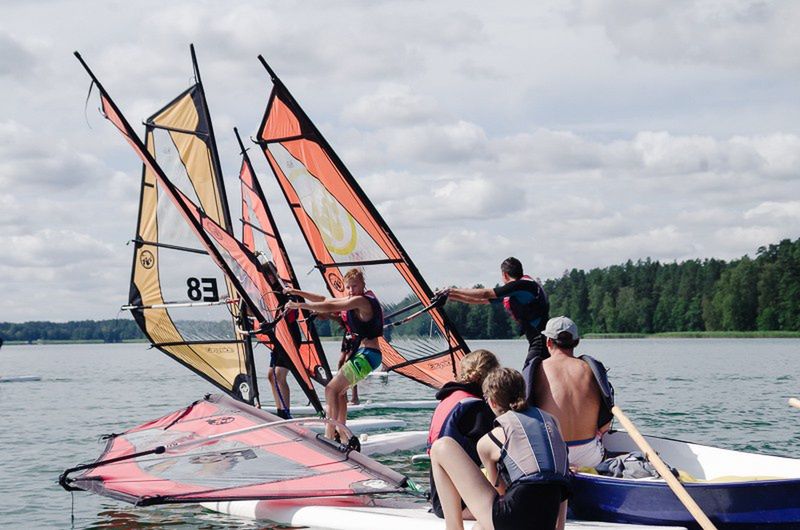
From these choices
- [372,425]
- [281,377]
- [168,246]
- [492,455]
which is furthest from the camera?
[372,425]

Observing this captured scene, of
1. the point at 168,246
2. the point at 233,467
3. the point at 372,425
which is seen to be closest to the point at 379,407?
the point at 372,425

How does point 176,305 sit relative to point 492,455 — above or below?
above

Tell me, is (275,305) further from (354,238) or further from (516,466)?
(516,466)

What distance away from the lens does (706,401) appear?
2000 centimetres

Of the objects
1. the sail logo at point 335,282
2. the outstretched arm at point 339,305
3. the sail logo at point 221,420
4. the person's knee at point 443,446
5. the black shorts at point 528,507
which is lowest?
the black shorts at point 528,507

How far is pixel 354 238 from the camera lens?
474 inches

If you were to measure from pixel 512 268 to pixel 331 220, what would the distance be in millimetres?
3632

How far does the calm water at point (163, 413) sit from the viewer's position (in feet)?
30.2

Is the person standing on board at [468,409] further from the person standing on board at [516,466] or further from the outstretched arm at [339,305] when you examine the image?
the outstretched arm at [339,305]

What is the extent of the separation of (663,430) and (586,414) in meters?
8.15

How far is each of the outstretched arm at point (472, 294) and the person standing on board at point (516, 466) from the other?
3499 mm

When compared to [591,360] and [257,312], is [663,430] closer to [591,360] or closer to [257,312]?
[257,312]

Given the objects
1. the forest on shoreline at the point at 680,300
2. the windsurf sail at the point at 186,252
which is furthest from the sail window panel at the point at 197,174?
the forest on shoreline at the point at 680,300

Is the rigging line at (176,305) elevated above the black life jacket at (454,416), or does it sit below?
above
